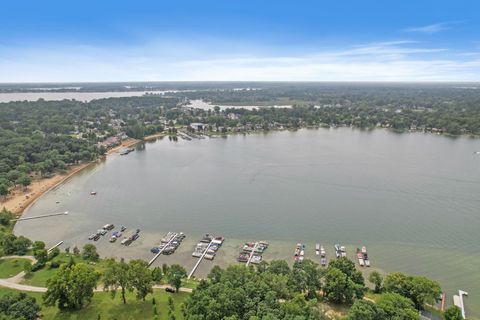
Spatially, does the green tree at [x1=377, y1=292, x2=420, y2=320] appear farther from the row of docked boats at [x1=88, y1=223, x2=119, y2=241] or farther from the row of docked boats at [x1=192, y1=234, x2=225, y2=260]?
the row of docked boats at [x1=88, y1=223, x2=119, y2=241]

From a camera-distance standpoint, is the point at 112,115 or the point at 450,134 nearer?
the point at 450,134

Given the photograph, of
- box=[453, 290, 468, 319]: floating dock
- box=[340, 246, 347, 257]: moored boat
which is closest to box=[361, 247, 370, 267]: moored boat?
box=[340, 246, 347, 257]: moored boat

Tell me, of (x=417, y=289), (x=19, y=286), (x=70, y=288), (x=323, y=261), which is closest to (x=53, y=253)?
(x=19, y=286)

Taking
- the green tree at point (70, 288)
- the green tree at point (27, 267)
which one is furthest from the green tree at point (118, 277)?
the green tree at point (27, 267)

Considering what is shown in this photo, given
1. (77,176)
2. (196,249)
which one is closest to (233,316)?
(196,249)

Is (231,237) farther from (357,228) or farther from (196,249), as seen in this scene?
(357,228)

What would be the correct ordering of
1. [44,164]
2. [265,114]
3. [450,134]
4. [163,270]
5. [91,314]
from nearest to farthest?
1. [91,314]
2. [163,270]
3. [44,164]
4. [450,134]
5. [265,114]
